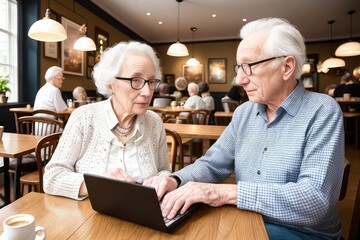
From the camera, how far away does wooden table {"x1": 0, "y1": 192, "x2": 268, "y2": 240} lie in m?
0.71

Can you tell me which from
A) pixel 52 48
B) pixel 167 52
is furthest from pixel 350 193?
pixel 52 48

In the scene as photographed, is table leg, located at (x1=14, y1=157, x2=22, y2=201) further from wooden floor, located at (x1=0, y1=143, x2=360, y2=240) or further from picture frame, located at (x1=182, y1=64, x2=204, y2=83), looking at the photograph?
picture frame, located at (x1=182, y1=64, x2=204, y2=83)

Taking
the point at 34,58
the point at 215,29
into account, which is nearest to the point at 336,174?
the point at 34,58

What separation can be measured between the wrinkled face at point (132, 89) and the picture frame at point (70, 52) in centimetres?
469

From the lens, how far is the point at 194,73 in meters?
9.98

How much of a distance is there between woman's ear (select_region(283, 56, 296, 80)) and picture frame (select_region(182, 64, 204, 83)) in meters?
8.90

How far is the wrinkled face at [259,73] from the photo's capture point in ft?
3.59

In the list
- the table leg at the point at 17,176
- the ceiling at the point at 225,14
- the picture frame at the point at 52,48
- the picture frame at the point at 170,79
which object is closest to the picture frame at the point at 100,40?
the ceiling at the point at 225,14

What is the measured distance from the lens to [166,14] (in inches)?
269

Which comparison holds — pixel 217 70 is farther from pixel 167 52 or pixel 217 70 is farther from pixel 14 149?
pixel 14 149

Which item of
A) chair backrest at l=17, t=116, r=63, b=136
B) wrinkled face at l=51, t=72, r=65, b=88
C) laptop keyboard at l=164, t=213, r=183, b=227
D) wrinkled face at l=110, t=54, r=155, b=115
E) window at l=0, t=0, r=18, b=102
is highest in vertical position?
window at l=0, t=0, r=18, b=102

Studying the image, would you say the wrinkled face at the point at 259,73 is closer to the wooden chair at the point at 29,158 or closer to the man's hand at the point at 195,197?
the man's hand at the point at 195,197

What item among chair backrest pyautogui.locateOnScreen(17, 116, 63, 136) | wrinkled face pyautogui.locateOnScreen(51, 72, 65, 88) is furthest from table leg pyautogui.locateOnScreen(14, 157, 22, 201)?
wrinkled face pyautogui.locateOnScreen(51, 72, 65, 88)

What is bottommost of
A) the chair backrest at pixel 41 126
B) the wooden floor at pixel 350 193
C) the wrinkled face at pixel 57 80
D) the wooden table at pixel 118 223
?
the wooden floor at pixel 350 193
